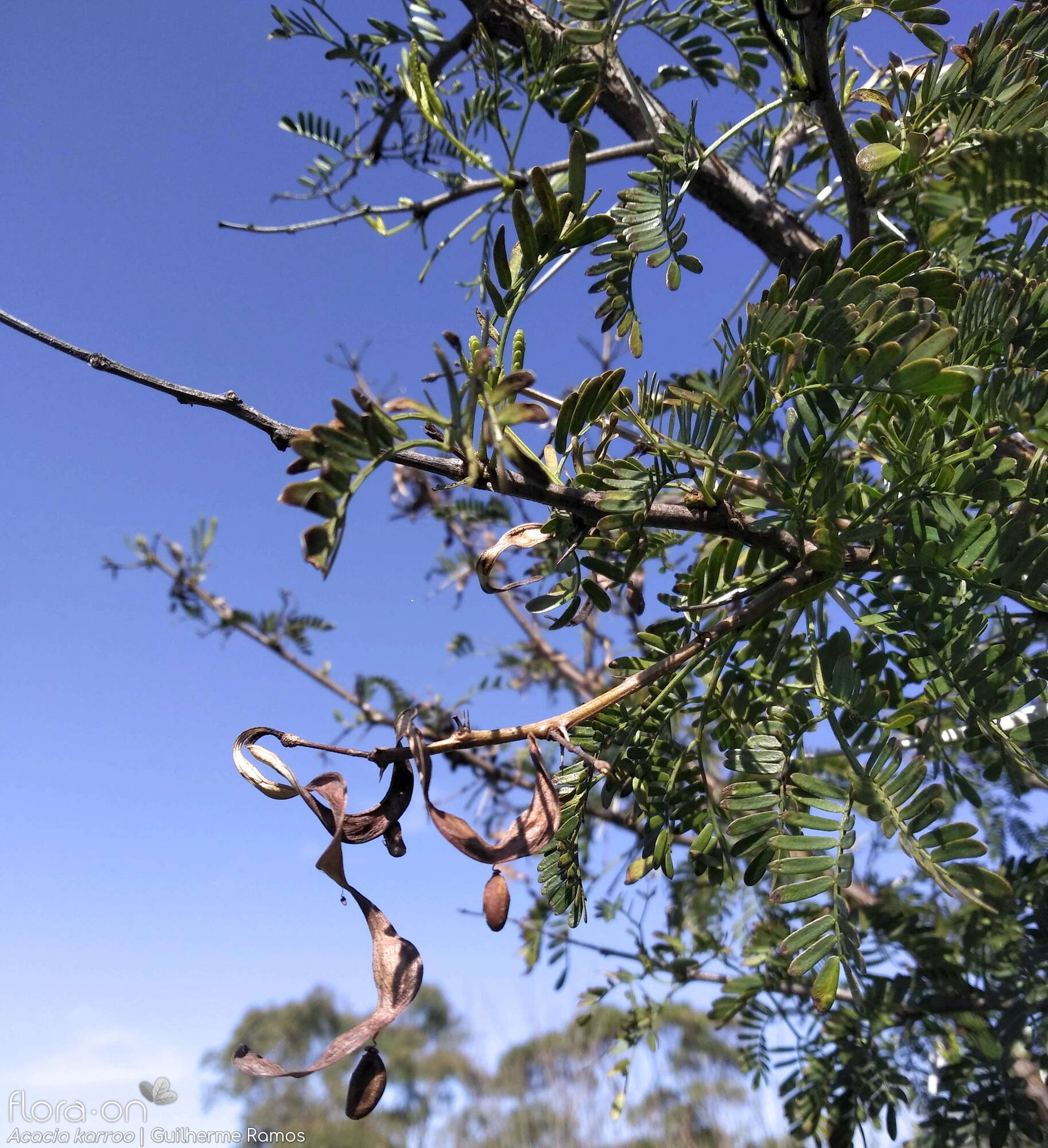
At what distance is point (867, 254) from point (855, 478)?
0.61 ft

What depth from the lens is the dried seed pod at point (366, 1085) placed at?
0.44 meters

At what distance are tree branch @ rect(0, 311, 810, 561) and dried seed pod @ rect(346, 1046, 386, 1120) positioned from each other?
319 millimetres

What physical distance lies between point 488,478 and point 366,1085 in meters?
0.34

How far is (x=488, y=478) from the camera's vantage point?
457mm

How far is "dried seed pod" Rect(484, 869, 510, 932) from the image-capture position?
1.42 feet

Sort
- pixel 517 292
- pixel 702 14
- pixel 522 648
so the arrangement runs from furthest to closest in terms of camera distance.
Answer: pixel 522 648 → pixel 702 14 → pixel 517 292

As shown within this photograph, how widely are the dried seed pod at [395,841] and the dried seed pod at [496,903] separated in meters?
0.07

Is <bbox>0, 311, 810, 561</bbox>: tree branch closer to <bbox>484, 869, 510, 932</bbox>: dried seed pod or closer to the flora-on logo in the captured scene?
<bbox>484, 869, 510, 932</bbox>: dried seed pod

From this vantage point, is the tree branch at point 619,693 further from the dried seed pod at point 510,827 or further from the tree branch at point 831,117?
the tree branch at point 831,117

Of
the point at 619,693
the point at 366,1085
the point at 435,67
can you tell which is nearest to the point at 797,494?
the point at 619,693

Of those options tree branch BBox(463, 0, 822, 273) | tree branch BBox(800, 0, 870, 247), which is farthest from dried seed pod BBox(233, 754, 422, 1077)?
tree branch BBox(463, 0, 822, 273)

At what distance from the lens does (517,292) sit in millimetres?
544

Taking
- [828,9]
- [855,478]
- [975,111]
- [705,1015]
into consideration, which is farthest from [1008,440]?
[705,1015]

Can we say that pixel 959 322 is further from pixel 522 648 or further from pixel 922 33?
pixel 522 648
